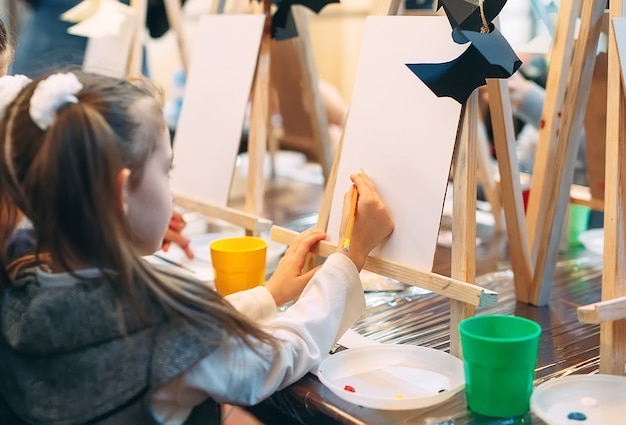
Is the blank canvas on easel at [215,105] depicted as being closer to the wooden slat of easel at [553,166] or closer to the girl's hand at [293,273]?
the girl's hand at [293,273]

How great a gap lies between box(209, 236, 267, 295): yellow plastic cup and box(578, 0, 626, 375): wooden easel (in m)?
0.60

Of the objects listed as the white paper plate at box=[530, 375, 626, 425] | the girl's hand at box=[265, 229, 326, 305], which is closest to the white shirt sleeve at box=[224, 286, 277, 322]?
the girl's hand at box=[265, 229, 326, 305]

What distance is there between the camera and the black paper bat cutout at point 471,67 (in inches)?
42.2

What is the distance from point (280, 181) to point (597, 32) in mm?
1484

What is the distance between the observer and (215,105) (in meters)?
1.75

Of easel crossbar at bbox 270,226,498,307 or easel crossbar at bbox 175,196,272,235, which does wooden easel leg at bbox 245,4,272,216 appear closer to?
easel crossbar at bbox 175,196,272,235

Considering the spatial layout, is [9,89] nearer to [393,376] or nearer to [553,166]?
[393,376]

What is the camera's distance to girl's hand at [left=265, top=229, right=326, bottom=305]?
125cm

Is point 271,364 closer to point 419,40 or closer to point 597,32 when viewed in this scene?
point 419,40

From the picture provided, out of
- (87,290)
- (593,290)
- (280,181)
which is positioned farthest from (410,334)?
(280,181)

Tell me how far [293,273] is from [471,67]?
45 centimetres

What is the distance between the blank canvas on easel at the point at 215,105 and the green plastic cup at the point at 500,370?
2.72 ft

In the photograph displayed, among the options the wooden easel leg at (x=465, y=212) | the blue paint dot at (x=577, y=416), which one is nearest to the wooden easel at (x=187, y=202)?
the wooden easel leg at (x=465, y=212)

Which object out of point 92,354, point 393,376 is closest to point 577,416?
point 393,376
